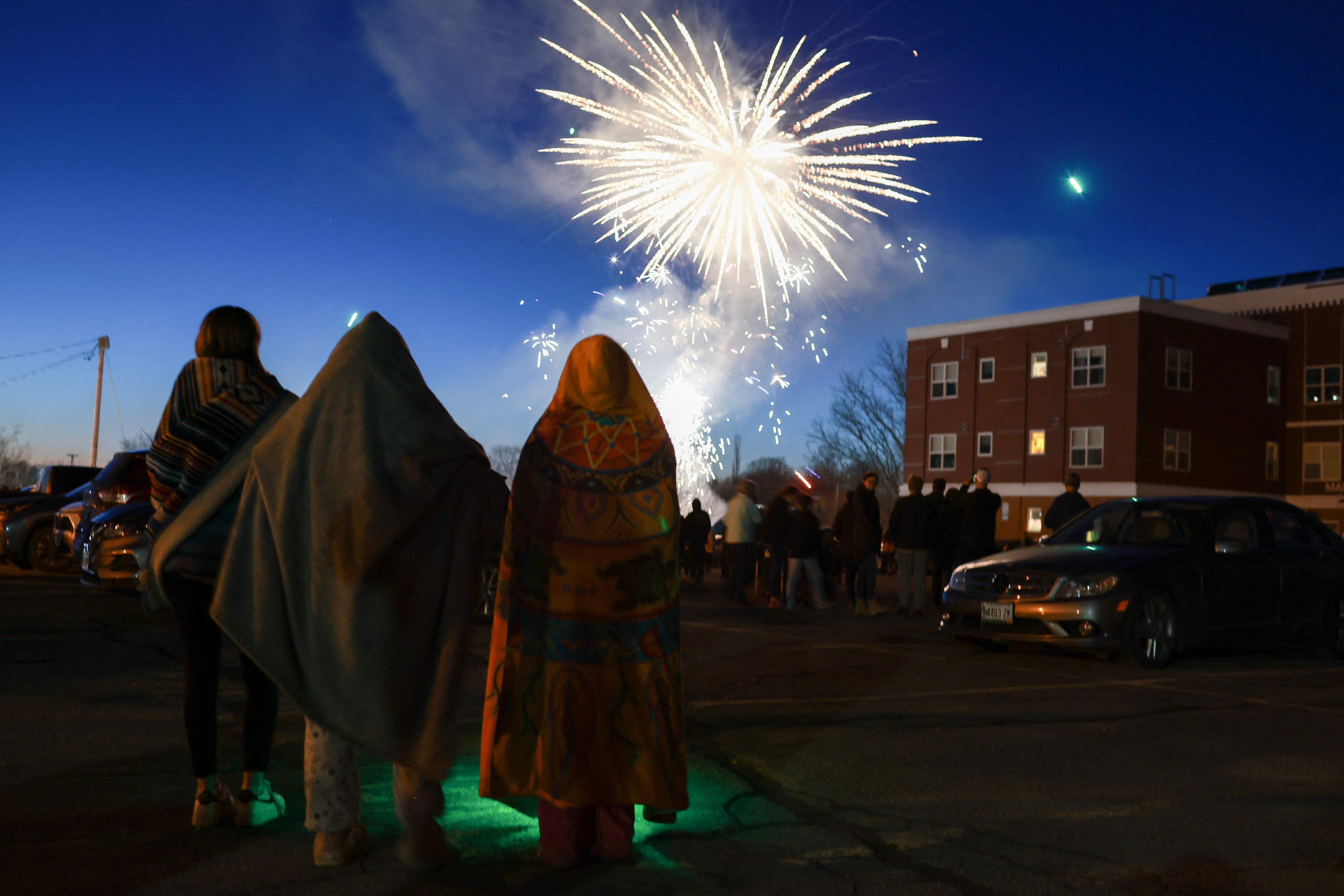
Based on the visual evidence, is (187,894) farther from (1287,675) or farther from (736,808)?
(1287,675)

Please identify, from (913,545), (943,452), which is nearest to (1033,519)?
(943,452)

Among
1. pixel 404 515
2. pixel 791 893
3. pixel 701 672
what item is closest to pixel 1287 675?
pixel 701 672

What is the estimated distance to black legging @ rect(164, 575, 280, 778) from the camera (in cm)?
405

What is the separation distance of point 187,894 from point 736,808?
217 cm

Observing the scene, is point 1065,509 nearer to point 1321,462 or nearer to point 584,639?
point 584,639

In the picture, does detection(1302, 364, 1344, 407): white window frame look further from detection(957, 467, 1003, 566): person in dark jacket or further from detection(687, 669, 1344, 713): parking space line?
detection(687, 669, 1344, 713): parking space line

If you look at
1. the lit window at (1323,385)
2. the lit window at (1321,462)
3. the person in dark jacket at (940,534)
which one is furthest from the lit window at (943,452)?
the person in dark jacket at (940,534)

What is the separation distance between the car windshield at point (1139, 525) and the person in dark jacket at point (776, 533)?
5216mm

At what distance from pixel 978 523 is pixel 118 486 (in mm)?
10916

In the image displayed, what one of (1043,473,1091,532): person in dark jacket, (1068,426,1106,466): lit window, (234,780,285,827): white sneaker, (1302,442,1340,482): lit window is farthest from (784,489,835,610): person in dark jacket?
(1302,442,1340,482): lit window

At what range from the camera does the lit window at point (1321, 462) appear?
156ft

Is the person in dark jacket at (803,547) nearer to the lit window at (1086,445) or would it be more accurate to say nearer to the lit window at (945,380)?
the lit window at (1086,445)

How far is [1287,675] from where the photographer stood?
9461mm

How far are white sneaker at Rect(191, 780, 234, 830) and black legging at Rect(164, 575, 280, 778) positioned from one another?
2.9 inches
